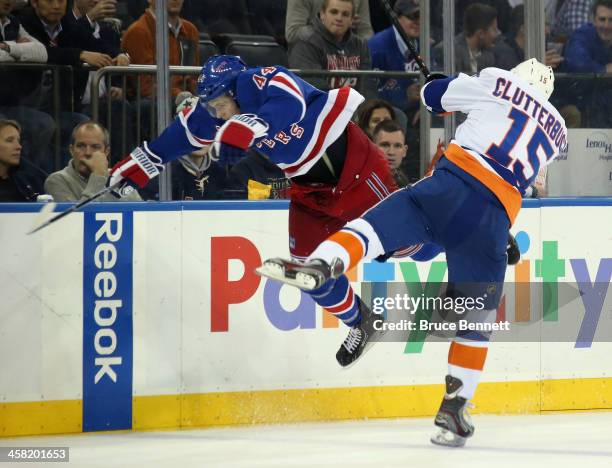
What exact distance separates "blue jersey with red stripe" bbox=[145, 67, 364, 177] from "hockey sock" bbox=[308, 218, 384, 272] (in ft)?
1.71

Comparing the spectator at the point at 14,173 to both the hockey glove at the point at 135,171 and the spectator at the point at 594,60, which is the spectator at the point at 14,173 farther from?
the spectator at the point at 594,60

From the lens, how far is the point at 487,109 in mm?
4398

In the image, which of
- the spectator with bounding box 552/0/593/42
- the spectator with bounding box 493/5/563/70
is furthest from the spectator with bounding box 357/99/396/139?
the spectator with bounding box 552/0/593/42

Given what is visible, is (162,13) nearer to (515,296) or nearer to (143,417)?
(143,417)

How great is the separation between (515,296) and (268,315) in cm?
120

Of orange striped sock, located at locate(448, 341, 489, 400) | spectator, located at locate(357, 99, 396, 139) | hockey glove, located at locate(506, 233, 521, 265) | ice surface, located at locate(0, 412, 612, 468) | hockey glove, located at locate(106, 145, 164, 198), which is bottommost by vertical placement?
ice surface, located at locate(0, 412, 612, 468)

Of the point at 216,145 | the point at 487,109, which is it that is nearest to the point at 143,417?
the point at 216,145

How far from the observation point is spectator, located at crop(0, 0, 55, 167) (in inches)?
195

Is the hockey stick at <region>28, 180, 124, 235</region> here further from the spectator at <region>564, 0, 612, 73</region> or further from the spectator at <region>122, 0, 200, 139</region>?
the spectator at <region>564, 0, 612, 73</region>

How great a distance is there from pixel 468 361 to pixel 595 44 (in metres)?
2.20

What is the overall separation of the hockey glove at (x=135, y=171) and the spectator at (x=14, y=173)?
567 mm

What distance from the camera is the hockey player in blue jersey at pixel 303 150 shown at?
4.44 m

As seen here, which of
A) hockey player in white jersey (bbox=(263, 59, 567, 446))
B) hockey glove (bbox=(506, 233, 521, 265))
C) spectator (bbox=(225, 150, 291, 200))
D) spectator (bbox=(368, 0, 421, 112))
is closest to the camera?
hockey player in white jersey (bbox=(263, 59, 567, 446))

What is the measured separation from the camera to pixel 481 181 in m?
4.35
